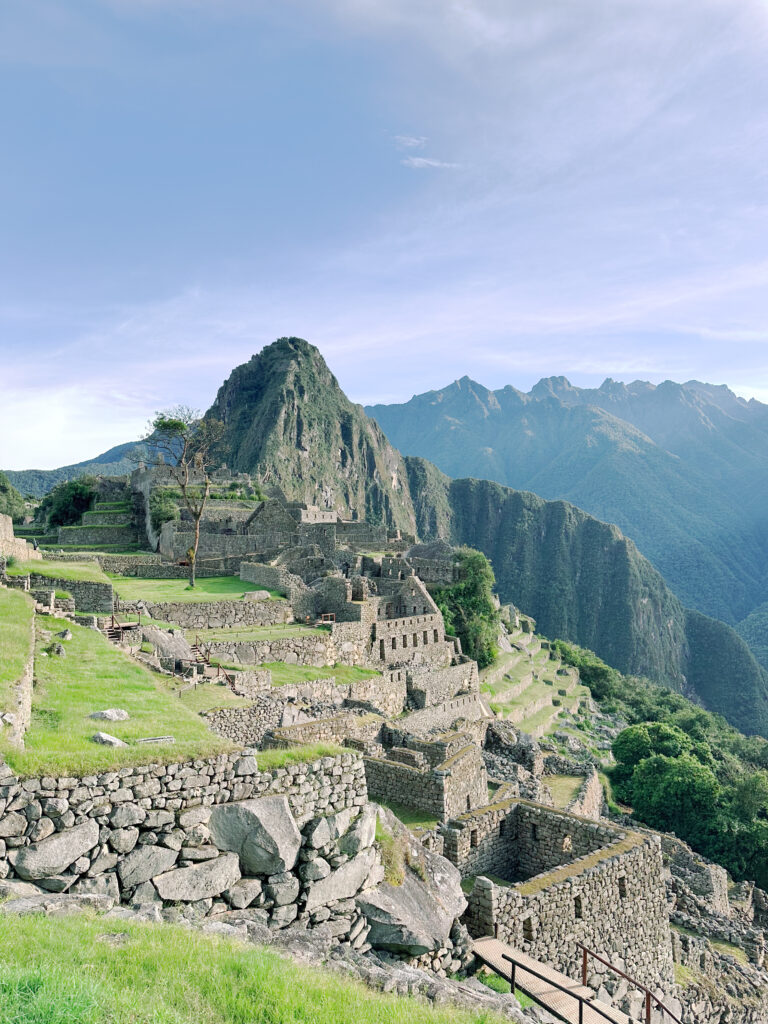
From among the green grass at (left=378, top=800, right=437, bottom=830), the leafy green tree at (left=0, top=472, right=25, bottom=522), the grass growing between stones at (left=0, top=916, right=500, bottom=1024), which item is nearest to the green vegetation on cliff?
the green grass at (left=378, top=800, right=437, bottom=830)

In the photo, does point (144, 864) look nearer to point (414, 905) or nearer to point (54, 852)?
point (54, 852)

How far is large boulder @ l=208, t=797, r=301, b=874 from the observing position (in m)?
5.58

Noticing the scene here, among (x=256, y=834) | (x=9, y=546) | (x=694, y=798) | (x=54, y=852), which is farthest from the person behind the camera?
(x=694, y=798)

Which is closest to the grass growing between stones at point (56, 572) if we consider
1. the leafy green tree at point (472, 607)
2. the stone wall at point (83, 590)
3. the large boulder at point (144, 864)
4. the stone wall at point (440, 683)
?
the stone wall at point (83, 590)

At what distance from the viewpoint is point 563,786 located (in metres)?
22.1

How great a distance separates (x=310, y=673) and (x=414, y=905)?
14305 mm

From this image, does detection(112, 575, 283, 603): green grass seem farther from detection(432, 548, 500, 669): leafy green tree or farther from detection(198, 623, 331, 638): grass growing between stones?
detection(432, 548, 500, 669): leafy green tree

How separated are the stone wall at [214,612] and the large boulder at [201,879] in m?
17.0

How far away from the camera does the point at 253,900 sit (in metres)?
5.57

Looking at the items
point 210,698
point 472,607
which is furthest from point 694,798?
point 210,698

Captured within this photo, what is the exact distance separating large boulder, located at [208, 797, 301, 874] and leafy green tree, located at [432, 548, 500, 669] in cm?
3413

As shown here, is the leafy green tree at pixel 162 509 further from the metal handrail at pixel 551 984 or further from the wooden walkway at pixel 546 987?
the metal handrail at pixel 551 984

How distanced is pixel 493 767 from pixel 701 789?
23.0 metres

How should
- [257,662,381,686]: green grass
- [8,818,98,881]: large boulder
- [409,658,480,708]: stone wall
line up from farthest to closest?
[409,658,480,708]: stone wall → [257,662,381,686]: green grass → [8,818,98,881]: large boulder
